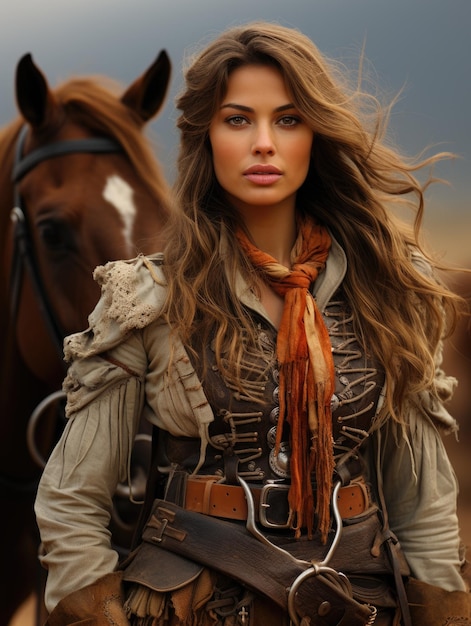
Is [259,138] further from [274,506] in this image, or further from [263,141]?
[274,506]

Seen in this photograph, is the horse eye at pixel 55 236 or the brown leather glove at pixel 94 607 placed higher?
the horse eye at pixel 55 236

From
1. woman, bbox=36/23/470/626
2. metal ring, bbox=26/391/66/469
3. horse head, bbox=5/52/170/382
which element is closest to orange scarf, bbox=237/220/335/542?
woman, bbox=36/23/470/626

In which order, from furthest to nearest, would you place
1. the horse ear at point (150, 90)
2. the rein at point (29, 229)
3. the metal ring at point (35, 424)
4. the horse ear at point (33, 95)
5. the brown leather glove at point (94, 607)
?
the horse ear at point (150, 90) → the horse ear at point (33, 95) → the rein at point (29, 229) → the metal ring at point (35, 424) → the brown leather glove at point (94, 607)

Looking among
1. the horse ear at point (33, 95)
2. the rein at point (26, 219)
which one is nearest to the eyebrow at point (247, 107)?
the rein at point (26, 219)

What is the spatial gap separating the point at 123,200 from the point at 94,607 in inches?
58.8

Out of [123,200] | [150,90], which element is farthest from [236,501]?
[150,90]

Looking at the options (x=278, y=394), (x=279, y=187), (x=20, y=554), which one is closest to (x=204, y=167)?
(x=279, y=187)

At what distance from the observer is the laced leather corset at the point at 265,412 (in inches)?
82.0

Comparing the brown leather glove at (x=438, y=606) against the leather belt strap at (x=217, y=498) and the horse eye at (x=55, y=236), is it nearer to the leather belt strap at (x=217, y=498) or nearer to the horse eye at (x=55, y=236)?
the leather belt strap at (x=217, y=498)

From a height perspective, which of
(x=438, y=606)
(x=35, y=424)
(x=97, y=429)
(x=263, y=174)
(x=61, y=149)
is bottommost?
(x=35, y=424)

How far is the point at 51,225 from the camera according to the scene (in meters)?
3.23

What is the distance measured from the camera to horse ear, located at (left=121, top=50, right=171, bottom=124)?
3621mm

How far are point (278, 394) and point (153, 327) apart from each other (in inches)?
10.8

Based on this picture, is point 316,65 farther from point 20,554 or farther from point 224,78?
point 20,554
